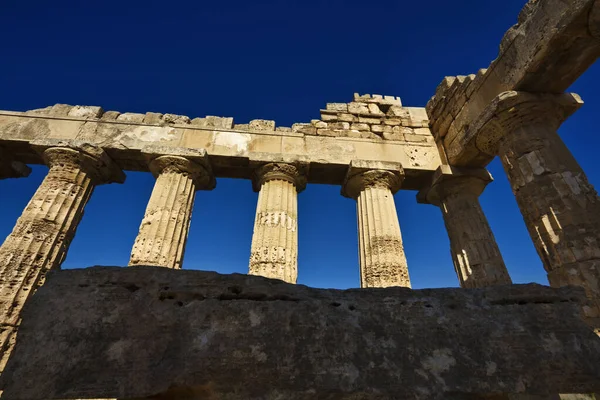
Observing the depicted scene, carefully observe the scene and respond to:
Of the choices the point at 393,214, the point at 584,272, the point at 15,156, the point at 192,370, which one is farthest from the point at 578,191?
the point at 15,156

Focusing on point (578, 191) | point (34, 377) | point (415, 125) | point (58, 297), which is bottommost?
point (34, 377)

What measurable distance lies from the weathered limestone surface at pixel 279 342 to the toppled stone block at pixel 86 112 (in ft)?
30.3

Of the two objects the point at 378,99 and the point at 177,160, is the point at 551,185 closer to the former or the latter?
the point at 378,99

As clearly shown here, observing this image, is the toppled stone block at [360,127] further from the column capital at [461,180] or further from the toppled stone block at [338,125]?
the column capital at [461,180]

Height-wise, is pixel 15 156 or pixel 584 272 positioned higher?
pixel 15 156

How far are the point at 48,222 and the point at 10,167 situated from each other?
3.59m

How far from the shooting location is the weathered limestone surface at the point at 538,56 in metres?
5.71

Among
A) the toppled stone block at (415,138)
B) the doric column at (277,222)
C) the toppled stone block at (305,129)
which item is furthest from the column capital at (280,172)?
the toppled stone block at (415,138)

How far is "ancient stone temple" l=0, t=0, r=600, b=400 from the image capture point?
2053 millimetres

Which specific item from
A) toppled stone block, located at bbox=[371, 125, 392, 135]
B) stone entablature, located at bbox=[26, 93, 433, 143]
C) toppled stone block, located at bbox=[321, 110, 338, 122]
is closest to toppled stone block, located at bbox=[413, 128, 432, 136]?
stone entablature, located at bbox=[26, 93, 433, 143]

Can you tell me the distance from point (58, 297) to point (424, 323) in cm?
273

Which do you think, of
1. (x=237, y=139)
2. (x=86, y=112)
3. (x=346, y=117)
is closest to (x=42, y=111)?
(x=86, y=112)

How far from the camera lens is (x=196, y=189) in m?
9.56

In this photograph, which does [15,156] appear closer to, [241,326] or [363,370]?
[241,326]
